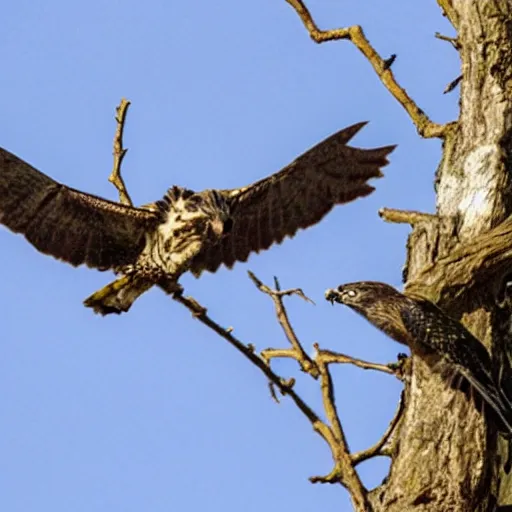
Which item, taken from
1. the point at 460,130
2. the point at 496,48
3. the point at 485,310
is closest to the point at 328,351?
the point at 485,310

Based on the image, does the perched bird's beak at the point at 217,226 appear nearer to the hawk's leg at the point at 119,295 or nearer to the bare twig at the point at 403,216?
the hawk's leg at the point at 119,295

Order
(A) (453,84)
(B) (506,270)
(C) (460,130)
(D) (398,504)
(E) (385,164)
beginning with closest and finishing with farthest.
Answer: (D) (398,504), (B) (506,270), (C) (460,130), (A) (453,84), (E) (385,164)

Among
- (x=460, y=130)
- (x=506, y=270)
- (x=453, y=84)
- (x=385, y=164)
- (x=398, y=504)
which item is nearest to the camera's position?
(x=398, y=504)

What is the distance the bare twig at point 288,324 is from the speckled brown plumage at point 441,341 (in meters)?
0.36

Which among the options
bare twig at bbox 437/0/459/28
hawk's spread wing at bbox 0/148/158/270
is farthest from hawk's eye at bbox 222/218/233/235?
bare twig at bbox 437/0/459/28

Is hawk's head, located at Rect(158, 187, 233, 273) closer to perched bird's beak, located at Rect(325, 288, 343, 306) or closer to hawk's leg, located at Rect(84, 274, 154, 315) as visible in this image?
hawk's leg, located at Rect(84, 274, 154, 315)

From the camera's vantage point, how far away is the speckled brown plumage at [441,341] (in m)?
5.09

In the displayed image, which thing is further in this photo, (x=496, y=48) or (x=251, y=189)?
(x=251, y=189)

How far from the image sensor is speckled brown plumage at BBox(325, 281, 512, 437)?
16.7ft

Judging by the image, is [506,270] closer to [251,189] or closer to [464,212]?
[464,212]

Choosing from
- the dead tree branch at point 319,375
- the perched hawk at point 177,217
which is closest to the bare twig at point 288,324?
the dead tree branch at point 319,375

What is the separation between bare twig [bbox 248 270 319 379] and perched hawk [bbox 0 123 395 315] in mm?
1109

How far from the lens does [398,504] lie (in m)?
5.05

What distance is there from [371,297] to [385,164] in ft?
5.59
